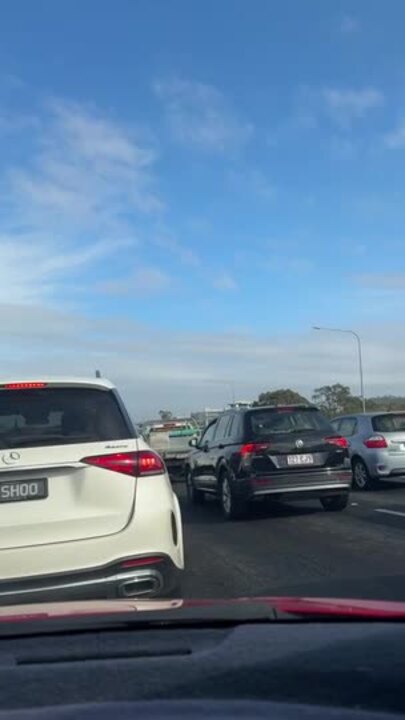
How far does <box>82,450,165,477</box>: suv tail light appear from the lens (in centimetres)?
504

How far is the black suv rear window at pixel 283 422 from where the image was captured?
12.3m

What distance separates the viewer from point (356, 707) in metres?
1.88

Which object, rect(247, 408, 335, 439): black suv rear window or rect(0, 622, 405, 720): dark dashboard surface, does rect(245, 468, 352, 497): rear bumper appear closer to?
rect(247, 408, 335, 439): black suv rear window

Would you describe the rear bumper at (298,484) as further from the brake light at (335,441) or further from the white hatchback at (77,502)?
the white hatchback at (77,502)

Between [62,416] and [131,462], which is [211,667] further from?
[62,416]

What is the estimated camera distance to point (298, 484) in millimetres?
11984

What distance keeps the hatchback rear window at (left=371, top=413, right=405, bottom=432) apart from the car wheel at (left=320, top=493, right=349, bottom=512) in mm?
3745

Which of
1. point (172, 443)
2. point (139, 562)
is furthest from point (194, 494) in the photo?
point (139, 562)

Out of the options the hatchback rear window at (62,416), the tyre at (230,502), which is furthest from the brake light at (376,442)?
the hatchback rear window at (62,416)

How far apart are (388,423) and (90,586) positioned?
12.6 meters

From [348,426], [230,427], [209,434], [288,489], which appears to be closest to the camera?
[288,489]

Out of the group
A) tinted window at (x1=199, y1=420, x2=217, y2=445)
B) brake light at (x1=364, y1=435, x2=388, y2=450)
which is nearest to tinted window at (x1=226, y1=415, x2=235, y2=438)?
tinted window at (x1=199, y1=420, x2=217, y2=445)

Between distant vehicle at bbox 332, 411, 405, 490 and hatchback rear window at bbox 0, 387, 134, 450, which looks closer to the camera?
hatchback rear window at bbox 0, 387, 134, 450

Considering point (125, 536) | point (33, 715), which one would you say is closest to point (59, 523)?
point (125, 536)
